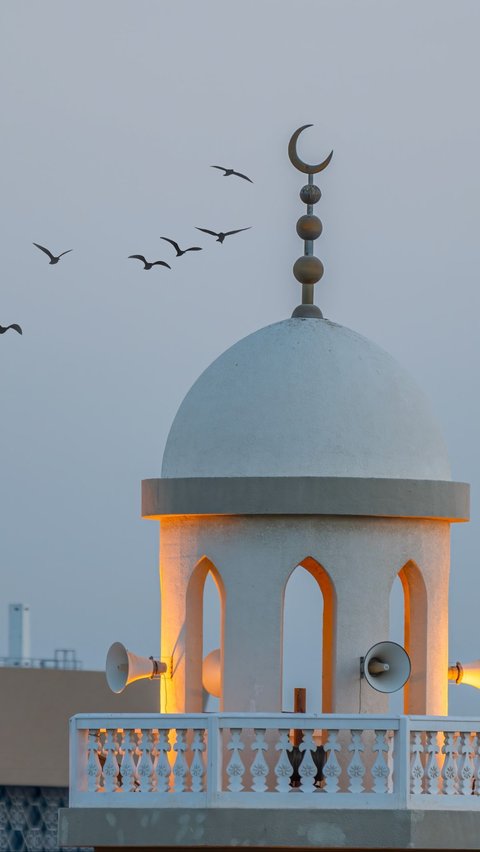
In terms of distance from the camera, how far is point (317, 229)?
21969mm

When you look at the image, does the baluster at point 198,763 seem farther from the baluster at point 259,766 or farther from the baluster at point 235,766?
the baluster at point 259,766

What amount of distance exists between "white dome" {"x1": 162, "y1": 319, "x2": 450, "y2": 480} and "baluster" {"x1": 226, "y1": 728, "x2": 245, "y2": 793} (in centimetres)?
224

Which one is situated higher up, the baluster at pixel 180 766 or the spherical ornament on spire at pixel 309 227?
the spherical ornament on spire at pixel 309 227

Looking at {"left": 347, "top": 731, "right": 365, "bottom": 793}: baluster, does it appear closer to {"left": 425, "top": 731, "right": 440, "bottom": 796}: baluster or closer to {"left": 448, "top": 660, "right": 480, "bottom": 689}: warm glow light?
{"left": 425, "top": 731, "right": 440, "bottom": 796}: baluster

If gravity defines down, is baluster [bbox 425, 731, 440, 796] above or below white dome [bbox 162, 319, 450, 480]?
below

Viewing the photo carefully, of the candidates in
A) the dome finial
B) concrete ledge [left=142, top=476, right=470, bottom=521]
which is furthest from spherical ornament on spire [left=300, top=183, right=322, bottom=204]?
concrete ledge [left=142, top=476, right=470, bottom=521]

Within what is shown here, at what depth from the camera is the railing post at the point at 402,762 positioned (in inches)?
769

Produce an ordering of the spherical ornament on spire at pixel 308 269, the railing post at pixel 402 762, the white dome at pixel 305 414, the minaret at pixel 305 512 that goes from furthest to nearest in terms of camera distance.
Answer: the spherical ornament on spire at pixel 308 269 < the white dome at pixel 305 414 < the minaret at pixel 305 512 < the railing post at pixel 402 762

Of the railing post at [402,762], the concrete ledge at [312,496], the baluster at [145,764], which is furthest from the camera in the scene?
the concrete ledge at [312,496]

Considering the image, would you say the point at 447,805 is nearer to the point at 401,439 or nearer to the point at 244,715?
the point at 244,715

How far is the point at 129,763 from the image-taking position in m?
19.8

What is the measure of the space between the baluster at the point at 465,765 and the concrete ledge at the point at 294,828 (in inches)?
8.9

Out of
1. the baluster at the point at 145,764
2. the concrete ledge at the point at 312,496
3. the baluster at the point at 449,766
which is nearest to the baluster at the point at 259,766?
the baluster at the point at 145,764

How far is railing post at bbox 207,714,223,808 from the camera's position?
19594 millimetres
